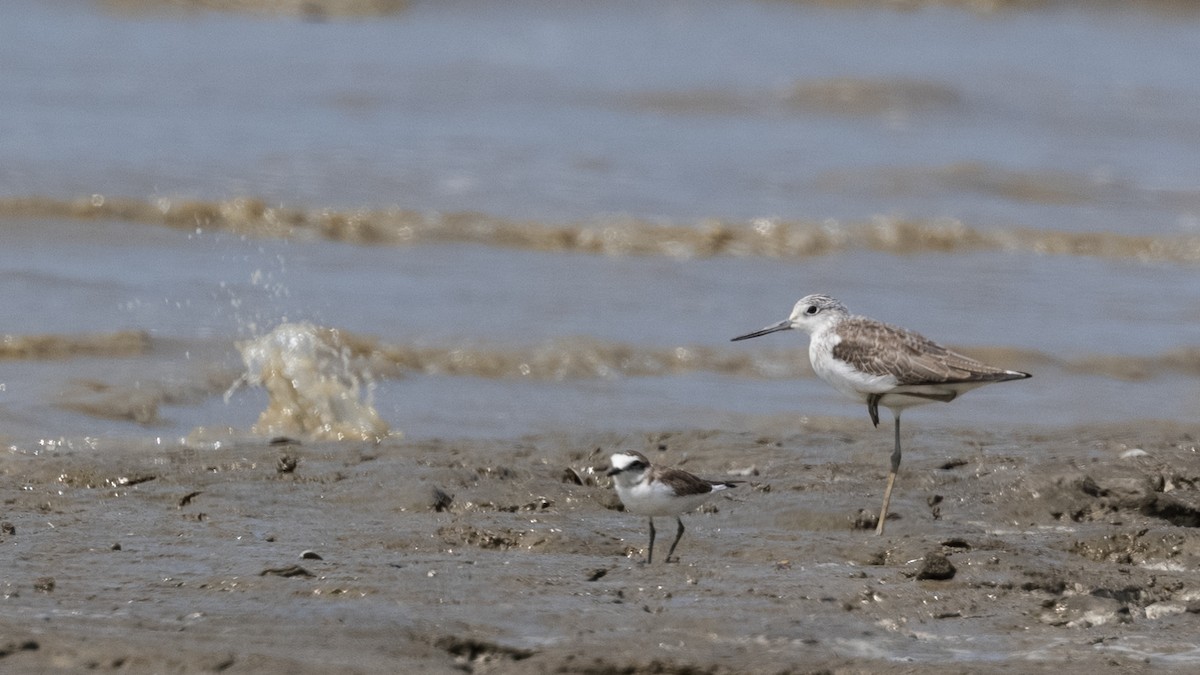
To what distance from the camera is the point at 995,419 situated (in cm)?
942

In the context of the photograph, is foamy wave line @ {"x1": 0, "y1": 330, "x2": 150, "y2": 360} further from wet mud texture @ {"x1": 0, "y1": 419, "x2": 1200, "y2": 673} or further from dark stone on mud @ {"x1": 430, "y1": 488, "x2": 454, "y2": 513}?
dark stone on mud @ {"x1": 430, "y1": 488, "x2": 454, "y2": 513}

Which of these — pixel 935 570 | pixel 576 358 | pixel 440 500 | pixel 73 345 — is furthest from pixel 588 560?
pixel 73 345

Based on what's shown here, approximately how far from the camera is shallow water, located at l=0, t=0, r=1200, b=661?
9594 millimetres

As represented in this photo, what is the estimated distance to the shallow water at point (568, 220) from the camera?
378 inches

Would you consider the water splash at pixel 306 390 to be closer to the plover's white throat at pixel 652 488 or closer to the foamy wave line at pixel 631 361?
the foamy wave line at pixel 631 361

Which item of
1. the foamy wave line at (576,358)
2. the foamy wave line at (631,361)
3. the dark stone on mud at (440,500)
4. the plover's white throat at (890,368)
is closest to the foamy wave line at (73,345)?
the foamy wave line at (576,358)

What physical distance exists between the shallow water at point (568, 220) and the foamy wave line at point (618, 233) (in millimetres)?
45

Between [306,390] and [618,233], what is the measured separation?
612 cm

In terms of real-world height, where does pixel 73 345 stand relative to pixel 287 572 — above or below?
below

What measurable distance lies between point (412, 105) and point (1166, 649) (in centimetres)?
1614

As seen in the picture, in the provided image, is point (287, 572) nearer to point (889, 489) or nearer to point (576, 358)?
point (889, 489)

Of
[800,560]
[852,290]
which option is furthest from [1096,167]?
[800,560]

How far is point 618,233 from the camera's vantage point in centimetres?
1467

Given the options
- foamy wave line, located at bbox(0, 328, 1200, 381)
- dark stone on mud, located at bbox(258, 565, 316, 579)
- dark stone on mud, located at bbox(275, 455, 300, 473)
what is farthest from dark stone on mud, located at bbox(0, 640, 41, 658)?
foamy wave line, located at bbox(0, 328, 1200, 381)
